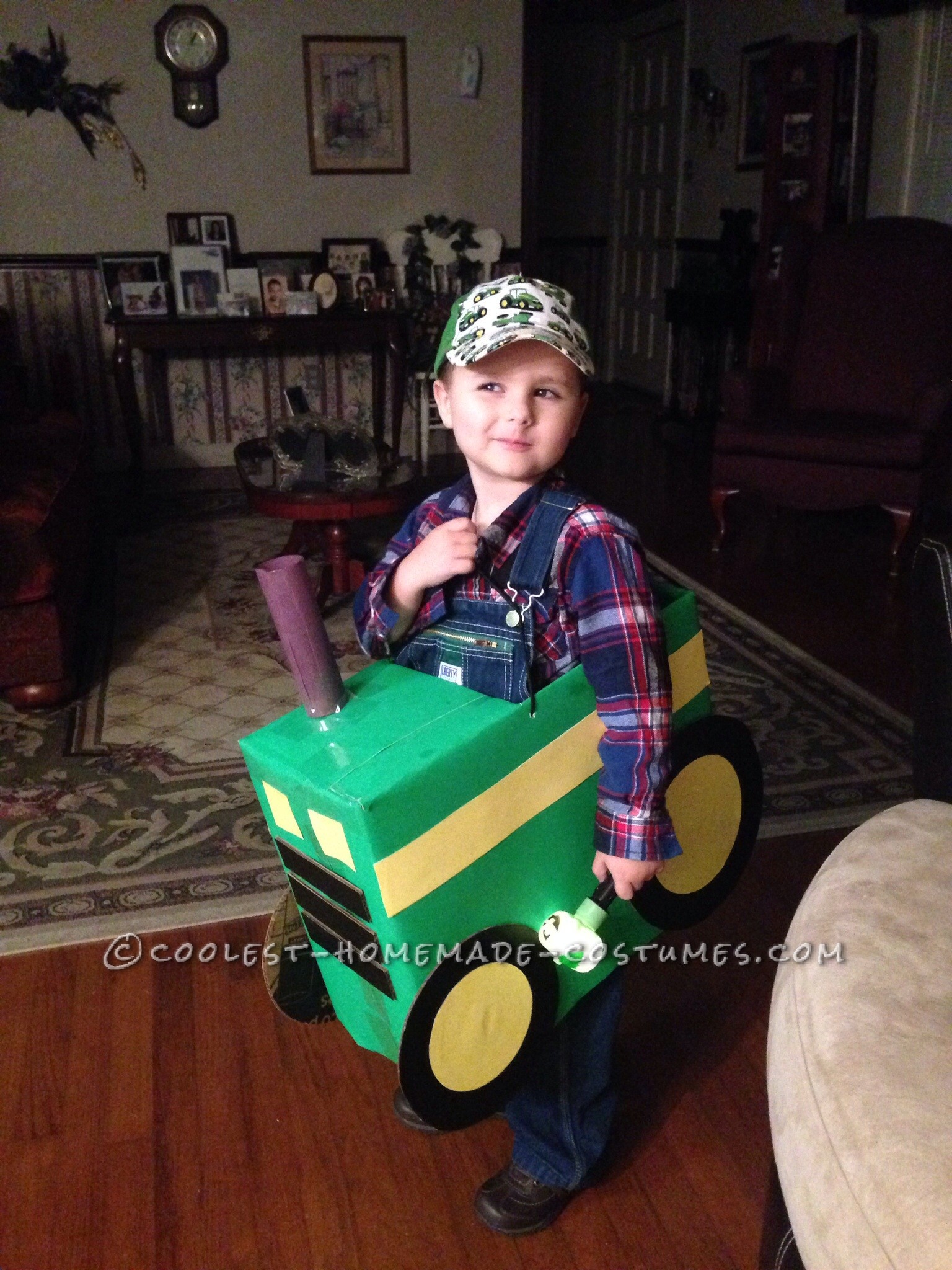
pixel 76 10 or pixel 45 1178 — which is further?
pixel 76 10

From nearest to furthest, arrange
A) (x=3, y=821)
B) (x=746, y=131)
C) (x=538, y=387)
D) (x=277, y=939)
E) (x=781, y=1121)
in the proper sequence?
(x=781, y=1121)
(x=538, y=387)
(x=277, y=939)
(x=3, y=821)
(x=746, y=131)

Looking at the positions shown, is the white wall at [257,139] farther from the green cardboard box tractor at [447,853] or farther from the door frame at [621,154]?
the green cardboard box tractor at [447,853]

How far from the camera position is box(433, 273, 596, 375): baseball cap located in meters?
0.98

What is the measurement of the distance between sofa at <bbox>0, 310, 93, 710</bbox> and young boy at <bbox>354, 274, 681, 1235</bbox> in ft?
5.09

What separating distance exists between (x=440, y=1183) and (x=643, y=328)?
5.99 metres

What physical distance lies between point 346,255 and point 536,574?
13.2 feet

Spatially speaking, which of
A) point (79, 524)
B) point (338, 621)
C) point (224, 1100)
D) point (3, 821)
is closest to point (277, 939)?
point (224, 1100)

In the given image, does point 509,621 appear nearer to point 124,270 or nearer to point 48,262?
point 124,270

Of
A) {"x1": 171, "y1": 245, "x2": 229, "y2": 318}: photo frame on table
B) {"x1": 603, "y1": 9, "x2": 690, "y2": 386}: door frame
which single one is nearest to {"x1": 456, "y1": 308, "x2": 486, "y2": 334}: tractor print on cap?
{"x1": 171, "y1": 245, "x2": 229, "y2": 318}: photo frame on table

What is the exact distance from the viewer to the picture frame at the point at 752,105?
5016mm

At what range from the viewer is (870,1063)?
694mm

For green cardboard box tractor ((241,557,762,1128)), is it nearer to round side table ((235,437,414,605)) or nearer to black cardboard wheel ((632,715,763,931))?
black cardboard wheel ((632,715,763,931))

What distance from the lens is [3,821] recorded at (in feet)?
6.69

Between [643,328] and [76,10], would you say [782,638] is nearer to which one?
[76,10]
